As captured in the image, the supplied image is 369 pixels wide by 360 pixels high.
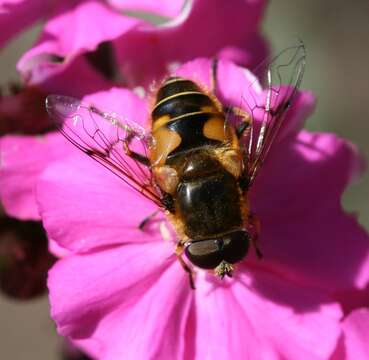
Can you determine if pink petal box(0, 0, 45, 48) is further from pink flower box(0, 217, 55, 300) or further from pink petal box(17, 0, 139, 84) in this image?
pink flower box(0, 217, 55, 300)

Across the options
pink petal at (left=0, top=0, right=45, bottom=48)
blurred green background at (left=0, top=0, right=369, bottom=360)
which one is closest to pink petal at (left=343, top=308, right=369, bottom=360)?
pink petal at (left=0, top=0, right=45, bottom=48)

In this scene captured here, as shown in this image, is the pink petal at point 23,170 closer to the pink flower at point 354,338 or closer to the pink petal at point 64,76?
the pink petal at point 64,76

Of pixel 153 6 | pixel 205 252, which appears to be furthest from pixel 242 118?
pixel 153 6

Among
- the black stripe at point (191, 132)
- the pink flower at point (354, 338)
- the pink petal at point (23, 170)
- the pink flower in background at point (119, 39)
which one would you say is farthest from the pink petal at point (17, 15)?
the pink flower at point (354, 338)

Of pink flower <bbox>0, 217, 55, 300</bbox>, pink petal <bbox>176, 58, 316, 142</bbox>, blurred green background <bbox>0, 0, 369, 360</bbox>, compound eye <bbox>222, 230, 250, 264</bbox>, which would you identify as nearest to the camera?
compound eye <bbox>222, 230, 250, 264</bbox>

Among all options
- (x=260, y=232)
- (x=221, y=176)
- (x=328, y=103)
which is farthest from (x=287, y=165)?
(x=328, y=103)

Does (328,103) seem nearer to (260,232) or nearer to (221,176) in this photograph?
(260,232)
